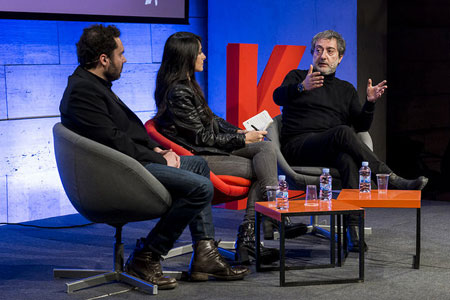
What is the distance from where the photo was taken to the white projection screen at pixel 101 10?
187 inches

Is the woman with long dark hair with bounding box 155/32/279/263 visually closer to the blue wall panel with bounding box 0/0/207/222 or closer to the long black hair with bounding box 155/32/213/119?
the long black hair with bounding box 155/32/213/119

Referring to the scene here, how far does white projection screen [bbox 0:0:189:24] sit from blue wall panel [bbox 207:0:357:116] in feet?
1.80

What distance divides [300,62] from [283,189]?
9.63 feet

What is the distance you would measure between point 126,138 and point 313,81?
5.83ft

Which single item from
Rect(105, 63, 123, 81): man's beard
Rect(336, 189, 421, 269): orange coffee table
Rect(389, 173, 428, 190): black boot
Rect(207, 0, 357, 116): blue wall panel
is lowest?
Rect(336, 189, 421, 269): orange coffee table

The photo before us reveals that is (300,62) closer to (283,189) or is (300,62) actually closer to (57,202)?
(57,202)

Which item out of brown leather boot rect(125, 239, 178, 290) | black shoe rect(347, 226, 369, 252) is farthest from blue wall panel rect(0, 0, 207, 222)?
black shoe rect(347, 226, 369, 252)

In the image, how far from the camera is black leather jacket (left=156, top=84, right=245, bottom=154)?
3.65m

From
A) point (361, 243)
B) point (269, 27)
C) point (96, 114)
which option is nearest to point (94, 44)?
point (96, 114)

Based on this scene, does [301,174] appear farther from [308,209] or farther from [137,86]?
[137,86]

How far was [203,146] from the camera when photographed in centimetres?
382

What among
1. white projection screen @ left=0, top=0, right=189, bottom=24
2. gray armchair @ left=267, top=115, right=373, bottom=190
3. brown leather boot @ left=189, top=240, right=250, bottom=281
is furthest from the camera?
white projection screen @ left=0, top=0, right=189, bottom=24

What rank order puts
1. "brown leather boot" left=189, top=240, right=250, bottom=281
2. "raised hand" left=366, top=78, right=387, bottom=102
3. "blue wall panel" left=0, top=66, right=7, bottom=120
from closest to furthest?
1. "brown leather boot" left=189, top=240, right=250, bottom=281
2. "raised hand" left=366, top=78, right=387, bottom=102
3. "blue wall panel" left=0, top=66, right=7, bottom=120

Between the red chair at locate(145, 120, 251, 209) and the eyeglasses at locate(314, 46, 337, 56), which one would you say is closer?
the red chair at locate(145, 120, 251, 209)
